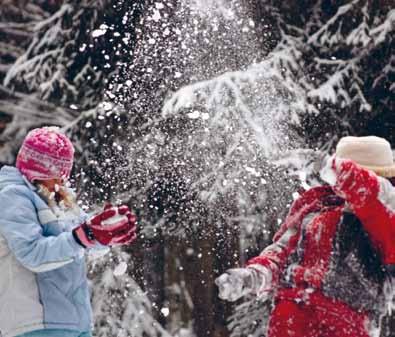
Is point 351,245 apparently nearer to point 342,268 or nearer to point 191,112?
point 342,268

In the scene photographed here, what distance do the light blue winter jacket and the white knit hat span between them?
1067mm

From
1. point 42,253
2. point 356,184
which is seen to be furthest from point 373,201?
point 42,253

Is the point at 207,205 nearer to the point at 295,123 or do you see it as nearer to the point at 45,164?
the point at 295,123

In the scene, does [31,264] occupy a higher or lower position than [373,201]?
lower

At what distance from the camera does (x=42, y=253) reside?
2930 millimetres

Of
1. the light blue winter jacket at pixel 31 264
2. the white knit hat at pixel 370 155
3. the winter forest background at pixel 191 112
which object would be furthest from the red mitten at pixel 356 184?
the winter forest background at pixel 191 112

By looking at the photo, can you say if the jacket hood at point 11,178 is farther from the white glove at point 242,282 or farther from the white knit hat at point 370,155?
the white knit hat at point 370,155

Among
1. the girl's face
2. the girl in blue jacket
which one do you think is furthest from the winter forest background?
the girl in blue jacket

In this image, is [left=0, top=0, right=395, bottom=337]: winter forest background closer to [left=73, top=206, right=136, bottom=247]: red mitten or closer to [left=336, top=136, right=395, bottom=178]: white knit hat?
[left=336, top=136, right=395, bottom=178]: white knit hat

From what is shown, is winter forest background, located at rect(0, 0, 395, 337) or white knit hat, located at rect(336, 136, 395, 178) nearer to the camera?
white knit hat, located at rect(336, 136, 395, 178)

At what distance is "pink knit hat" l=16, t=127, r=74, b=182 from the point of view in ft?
10.5

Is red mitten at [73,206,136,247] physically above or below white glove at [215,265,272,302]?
above

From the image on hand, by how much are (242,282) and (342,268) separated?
0.36 metres

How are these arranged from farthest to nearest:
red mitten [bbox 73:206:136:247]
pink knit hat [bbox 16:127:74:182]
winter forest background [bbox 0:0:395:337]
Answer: winter forest background [bbox 0:0:395:337] < pink knit hat [bbox 16:127:74:182] < red mitten [bbox 73:206:136:247]
